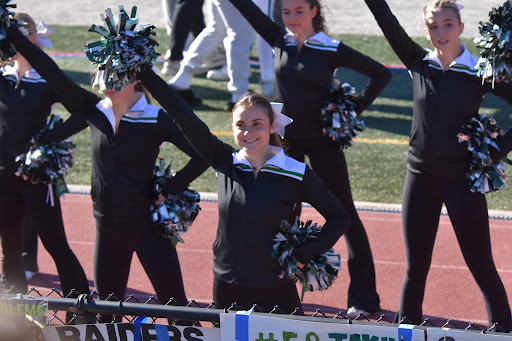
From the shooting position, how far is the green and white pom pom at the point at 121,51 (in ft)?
12.7

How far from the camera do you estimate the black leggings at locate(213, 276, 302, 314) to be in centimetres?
384

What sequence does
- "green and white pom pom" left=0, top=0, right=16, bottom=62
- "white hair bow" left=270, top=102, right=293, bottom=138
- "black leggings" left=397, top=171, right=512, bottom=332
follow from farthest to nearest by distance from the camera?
"black leggings" left=397, top=171, right=512, bottom=332 < "green and white pom pom" left=0, top=0, right=16, bottom=62 < "white hair bow" left=270, top=102, right=293, bottom=138

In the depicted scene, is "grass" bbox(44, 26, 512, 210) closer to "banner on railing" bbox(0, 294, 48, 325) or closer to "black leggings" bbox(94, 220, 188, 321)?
"black leggings" bbox(94, 220, 188, 321)

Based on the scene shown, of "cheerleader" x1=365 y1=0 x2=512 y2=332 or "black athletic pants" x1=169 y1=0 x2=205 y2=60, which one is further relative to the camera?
"black athletic pants" x1=169 y1=0 x2=205 y2=60

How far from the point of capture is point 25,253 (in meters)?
6.10

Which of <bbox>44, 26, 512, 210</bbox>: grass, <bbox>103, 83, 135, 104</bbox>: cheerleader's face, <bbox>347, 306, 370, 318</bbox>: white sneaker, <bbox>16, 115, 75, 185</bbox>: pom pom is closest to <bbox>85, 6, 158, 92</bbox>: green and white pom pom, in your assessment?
<bbox>103, 83, 135, 104</bbox>: cheerleader's face

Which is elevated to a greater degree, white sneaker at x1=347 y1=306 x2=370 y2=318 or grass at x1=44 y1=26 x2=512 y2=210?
grass at x1=44 y1=26 x2=512 y2=210

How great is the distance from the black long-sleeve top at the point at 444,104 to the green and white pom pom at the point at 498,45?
0.48 ft

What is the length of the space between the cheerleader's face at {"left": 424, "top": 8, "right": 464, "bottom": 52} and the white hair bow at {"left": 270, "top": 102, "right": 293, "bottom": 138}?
3.40 feet

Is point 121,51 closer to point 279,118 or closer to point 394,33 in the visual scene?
point 279,118

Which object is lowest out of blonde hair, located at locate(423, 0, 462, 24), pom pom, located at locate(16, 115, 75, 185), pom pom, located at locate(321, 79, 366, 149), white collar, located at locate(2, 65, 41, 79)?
pom pom, located at locate(16, 115, 75, 185)

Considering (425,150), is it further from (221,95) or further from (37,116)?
(221,95)

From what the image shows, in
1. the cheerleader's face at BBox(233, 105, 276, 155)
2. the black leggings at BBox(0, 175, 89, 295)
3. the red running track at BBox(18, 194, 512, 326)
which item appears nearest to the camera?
the cheerleader's face at BBox(233, 105, 276, 155)

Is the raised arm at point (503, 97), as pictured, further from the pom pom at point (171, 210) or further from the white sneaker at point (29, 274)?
the white sneaker at point (29, 274)
